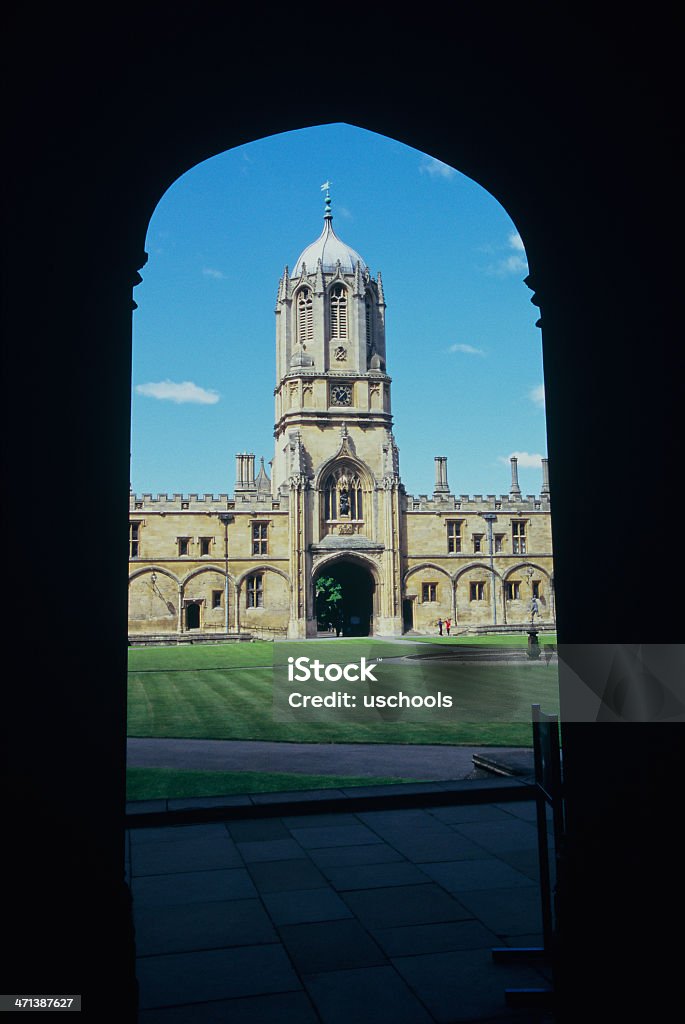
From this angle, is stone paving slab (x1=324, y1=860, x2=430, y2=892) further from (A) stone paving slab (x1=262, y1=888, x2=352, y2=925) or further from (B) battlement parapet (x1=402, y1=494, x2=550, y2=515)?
(B) battlement parapet (x1=402, y1=494, x2=550, y2=515)

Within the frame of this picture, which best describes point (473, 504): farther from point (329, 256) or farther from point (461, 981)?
Result: point (461, 981)

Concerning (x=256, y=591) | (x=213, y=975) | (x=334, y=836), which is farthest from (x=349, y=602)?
(x=213, y=975)

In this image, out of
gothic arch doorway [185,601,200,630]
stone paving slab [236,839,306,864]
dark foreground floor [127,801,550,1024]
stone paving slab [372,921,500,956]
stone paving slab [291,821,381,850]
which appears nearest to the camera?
dark foreground floor [127,801,550,1024]

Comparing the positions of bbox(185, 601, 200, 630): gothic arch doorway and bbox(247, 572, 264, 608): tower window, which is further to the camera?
bbox(247, 572, 264, 608): tower window

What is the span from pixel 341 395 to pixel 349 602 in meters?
11.0

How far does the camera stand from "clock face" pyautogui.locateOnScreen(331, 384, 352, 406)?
42.8 metres

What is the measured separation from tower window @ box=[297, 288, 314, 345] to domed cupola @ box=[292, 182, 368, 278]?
1281mm

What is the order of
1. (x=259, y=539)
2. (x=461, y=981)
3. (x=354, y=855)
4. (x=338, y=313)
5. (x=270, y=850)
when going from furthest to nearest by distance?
1. (x=338, y=313)
2. (x=259, y=539)
3. (x=270, y=850)
4. (x=354, y=855)
5. (x=461, y=981)

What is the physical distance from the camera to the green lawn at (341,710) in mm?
10273

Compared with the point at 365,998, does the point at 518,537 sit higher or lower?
higher

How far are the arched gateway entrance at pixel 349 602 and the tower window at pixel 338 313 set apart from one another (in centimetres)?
1255

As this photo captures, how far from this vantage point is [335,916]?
13.7ft

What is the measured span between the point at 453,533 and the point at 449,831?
37.5 metres

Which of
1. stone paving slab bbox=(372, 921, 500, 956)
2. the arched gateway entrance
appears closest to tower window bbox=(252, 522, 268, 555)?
the arched gateway entrance
